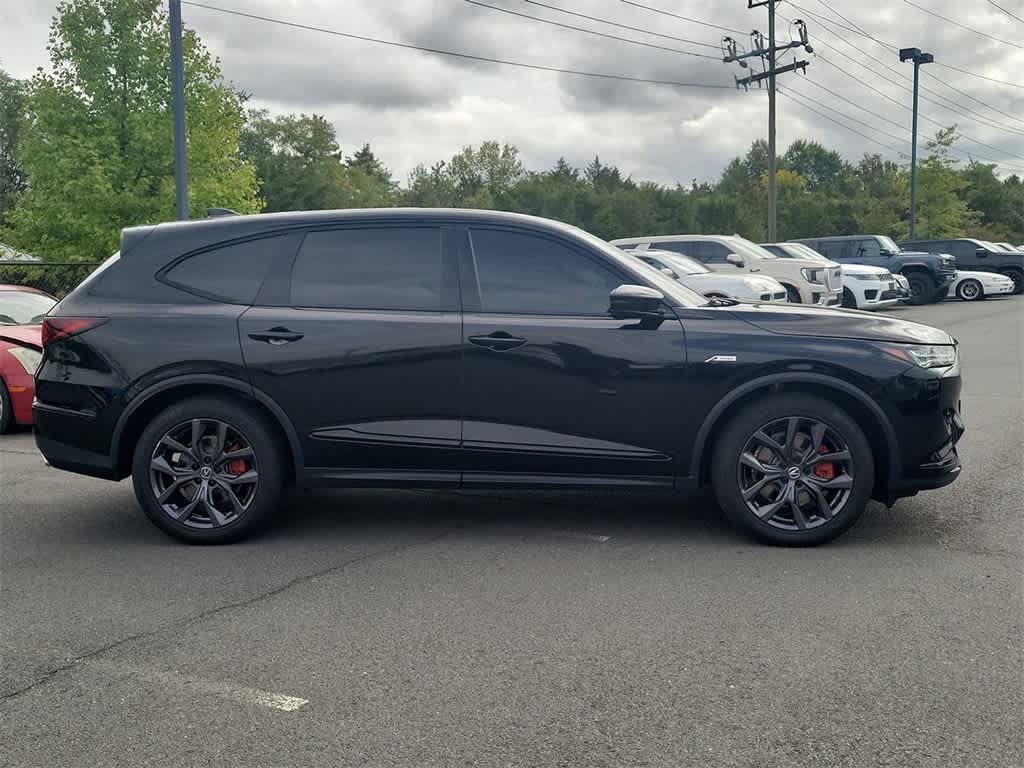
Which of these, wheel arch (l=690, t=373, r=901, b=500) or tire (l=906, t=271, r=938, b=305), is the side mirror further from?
tire (l=906, t=271, r=938, b=305)

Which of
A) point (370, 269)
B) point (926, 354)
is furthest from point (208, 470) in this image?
point (926, 354)

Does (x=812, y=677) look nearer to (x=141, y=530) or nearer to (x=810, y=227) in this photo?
(x=141, y=530)

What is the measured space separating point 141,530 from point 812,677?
3.97 meters

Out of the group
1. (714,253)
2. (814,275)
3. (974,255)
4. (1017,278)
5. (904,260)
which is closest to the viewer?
(814,275)

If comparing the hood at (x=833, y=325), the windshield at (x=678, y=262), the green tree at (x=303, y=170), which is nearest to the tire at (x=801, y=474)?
the hood at (x=833, y=325)

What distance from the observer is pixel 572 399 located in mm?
5621

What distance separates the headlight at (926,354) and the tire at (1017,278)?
3285cm

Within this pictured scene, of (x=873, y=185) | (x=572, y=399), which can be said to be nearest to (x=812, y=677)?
(x=572, y=399)

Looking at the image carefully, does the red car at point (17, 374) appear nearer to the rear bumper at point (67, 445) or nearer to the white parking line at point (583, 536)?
the rear bumper at point (67, 445)

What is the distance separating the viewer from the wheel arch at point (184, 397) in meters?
5.74

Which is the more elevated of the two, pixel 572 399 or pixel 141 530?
pixel 572 399

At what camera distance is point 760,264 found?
2117 cm

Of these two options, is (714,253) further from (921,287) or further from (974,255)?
(974,255)

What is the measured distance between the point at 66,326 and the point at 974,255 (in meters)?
33.6
